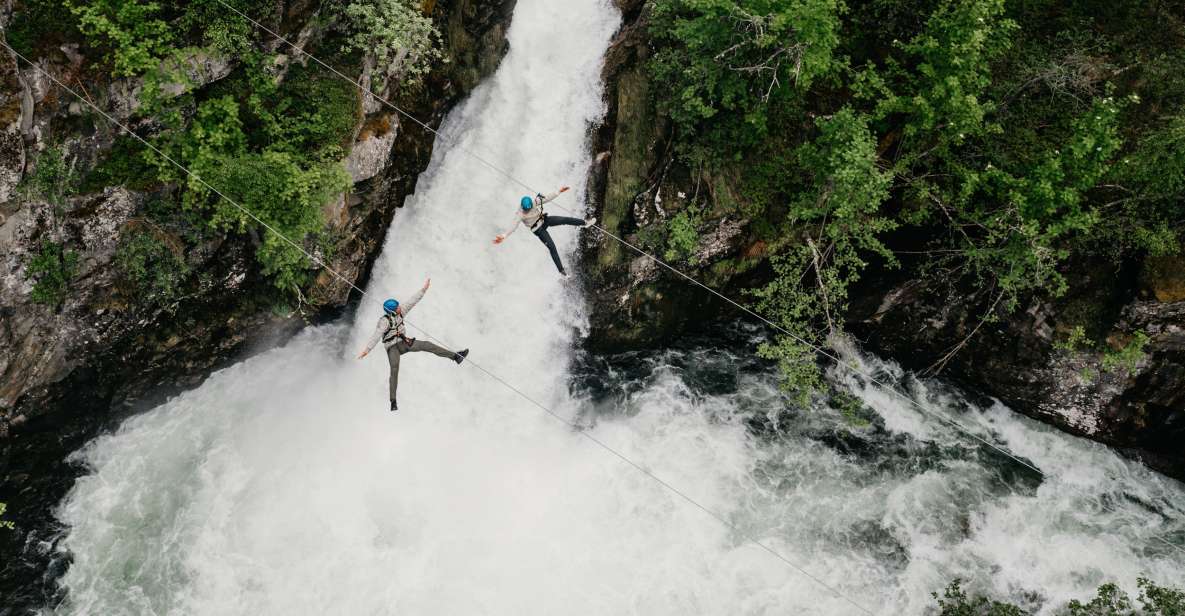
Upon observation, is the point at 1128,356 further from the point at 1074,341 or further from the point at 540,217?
the point at 540,217

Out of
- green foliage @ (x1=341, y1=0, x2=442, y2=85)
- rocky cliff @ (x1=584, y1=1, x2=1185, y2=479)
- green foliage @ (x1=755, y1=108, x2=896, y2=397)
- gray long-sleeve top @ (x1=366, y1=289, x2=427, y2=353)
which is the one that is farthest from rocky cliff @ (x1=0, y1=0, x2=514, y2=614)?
green foliage @ (x1=755, y1=108, x2=896, y2=397)

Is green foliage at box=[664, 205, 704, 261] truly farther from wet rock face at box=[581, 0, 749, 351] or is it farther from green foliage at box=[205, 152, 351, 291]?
green foliage at box=[205, 152, 351, 291]

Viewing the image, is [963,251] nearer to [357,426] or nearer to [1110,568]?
[1110,568]

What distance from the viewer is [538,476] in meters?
11.9

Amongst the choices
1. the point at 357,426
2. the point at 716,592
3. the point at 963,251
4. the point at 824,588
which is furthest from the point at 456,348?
the point at 963,251

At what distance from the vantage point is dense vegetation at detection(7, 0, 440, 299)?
9961mm

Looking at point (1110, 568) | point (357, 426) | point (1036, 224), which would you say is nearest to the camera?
point (1036, 224)

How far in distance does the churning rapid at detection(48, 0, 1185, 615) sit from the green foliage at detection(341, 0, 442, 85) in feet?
5.37

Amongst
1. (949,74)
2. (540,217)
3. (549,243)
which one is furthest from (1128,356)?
(540,217)

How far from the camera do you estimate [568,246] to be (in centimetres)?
1271

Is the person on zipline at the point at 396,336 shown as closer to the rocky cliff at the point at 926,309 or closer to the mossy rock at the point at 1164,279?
the rocky cliff at the point at 926,309

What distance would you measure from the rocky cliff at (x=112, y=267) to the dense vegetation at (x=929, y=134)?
530 centimetres

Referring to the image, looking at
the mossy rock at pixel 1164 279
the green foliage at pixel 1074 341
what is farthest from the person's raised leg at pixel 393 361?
the mossy rock at pixel 1164 279

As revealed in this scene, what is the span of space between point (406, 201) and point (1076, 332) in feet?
40.6
